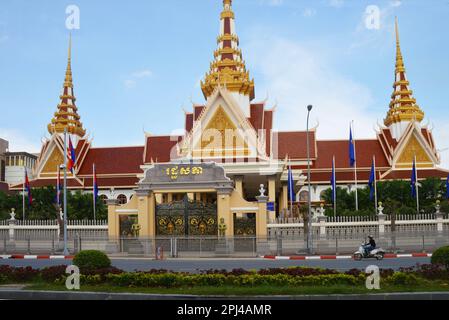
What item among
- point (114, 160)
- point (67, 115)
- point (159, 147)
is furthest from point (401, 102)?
point (67, 115)

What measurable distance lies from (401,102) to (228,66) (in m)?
20.1

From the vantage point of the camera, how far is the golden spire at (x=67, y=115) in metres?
58.6

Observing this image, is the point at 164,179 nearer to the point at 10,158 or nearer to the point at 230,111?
the point at 230,111

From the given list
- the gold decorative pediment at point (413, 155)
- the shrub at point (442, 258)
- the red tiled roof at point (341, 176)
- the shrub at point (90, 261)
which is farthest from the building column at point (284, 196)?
the shrub at point (90, 261)

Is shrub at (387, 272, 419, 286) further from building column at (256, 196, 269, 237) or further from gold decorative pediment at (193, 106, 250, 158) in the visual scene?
gold decorative pediment at (193, 106, 250, 158)

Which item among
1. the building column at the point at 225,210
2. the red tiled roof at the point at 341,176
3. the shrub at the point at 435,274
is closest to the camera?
the shrub at the point at 435,274

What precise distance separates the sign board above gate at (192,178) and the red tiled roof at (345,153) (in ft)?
93.3

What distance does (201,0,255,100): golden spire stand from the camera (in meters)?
46.0

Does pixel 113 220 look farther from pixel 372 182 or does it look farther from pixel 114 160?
pixel 114 160

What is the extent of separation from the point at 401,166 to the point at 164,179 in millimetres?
32365

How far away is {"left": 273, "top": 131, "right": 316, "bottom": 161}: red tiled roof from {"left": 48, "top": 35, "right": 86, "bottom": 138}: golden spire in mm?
22447

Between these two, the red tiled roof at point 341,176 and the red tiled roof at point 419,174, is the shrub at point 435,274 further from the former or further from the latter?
the red tiled roof at point 341,176

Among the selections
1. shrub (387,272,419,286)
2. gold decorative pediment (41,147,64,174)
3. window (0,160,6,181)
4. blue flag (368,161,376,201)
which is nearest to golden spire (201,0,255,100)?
blue flag (368,161,376,201)
